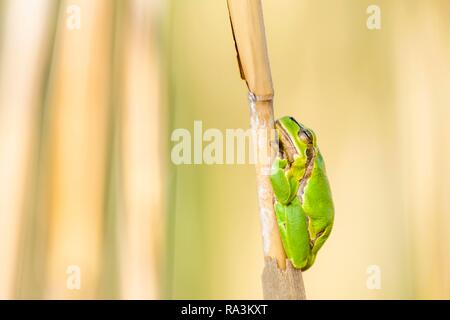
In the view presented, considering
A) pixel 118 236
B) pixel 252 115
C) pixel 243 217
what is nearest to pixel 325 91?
pixel 243 217

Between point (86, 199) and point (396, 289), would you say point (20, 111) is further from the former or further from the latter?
point (396, 289)

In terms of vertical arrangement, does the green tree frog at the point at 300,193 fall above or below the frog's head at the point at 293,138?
below

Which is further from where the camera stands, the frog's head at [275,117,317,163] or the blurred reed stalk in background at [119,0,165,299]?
the blurred reed stalk in background at [119,0,165,299]

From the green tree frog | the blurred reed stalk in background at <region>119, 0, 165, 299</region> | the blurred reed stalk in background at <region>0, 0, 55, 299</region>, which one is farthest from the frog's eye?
the blurred reed stalk in background at <region>0, 0, 55, 299</region>

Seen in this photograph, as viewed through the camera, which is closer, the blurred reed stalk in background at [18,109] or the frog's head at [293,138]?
the frog's head at [293,138]

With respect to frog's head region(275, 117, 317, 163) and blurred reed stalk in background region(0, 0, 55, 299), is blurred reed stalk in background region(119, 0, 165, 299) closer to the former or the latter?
blurred reed stalk in background region(0, 0, 55, 299)

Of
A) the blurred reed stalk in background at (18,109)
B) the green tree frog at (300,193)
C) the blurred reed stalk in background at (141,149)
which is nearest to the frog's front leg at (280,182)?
the green tree frog at (300,193)

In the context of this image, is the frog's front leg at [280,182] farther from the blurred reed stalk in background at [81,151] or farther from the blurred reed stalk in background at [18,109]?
the blurred reed stalk in background at [18,109]
